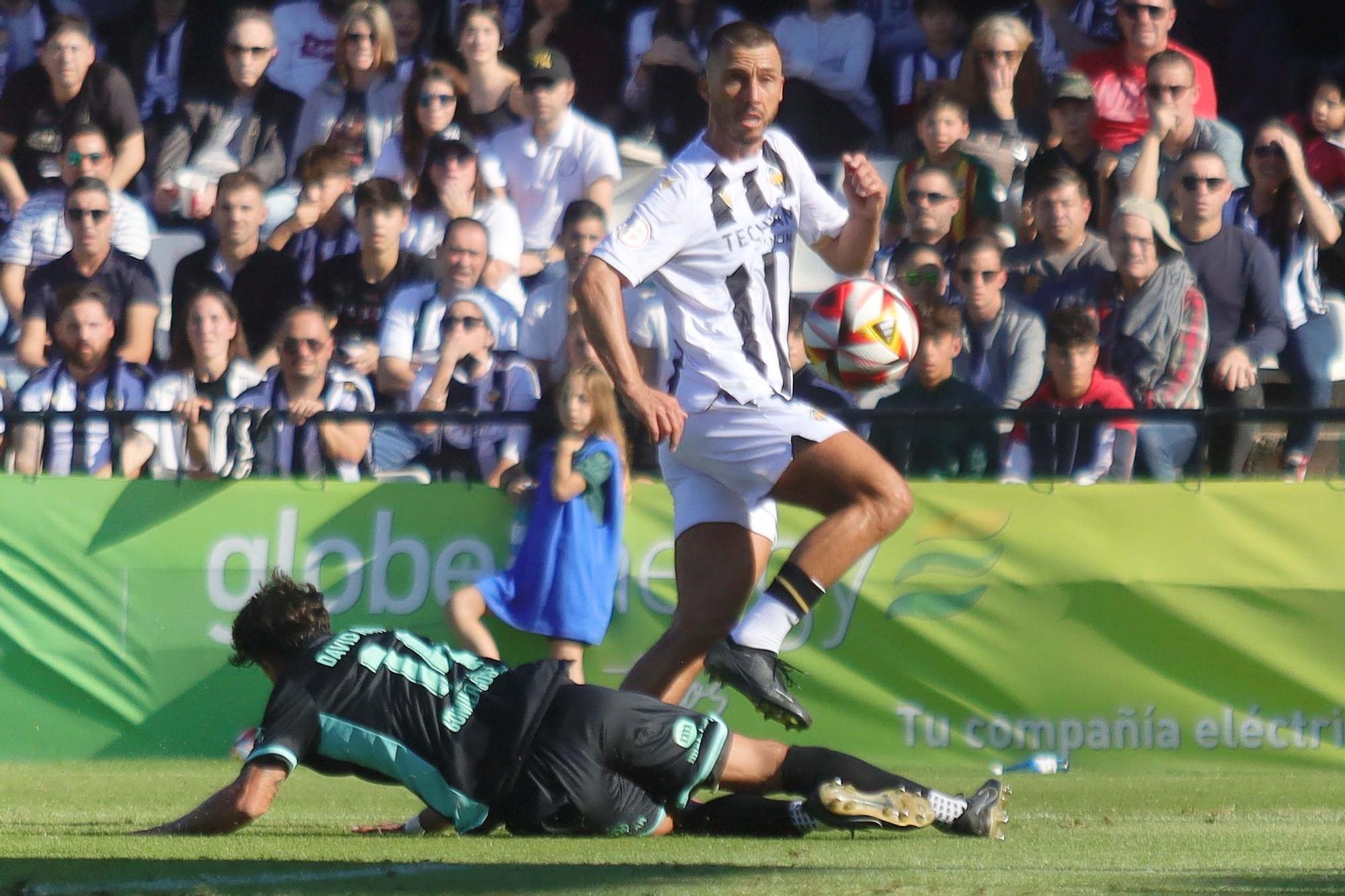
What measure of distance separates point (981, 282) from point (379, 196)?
395cm

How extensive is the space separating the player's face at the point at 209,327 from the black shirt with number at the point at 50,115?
2.88 m

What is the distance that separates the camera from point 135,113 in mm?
13602

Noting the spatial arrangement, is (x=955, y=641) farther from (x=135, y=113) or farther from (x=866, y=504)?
(x=135, y=113)

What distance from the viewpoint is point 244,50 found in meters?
13.7

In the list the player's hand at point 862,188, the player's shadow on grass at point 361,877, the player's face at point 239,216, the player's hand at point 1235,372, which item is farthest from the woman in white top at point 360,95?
the player's shadow on grass at point 361,877

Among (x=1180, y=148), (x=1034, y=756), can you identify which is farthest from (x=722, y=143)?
(x=1180, y=148)

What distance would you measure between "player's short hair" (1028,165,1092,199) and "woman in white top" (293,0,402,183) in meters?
4.65

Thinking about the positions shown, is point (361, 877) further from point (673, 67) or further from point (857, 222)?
point (673, 67)

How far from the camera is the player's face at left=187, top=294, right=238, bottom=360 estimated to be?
442 inches

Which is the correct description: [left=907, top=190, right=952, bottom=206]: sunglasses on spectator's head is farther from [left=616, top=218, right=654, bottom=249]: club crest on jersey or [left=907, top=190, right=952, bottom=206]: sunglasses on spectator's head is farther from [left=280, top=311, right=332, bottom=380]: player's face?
[left=616, top=218, right=654, bottom=249]: club crest on jersey

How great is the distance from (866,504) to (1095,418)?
3.21 m

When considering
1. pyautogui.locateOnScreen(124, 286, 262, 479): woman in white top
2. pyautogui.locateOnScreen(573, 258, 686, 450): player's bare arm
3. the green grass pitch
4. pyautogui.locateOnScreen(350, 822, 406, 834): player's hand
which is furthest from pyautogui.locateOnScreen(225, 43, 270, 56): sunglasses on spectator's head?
pyautogui.locateOnScreen(350, 822, 406, 834): player's hand

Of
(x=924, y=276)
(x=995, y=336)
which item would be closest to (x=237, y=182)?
(x=924, y=276)

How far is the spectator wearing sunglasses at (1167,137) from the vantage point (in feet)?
36.3
